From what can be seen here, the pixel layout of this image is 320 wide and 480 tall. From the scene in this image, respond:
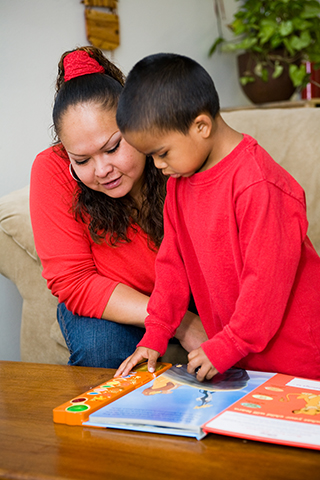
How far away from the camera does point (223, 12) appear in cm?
279

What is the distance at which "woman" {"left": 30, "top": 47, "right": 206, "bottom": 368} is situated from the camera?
1.12 meters

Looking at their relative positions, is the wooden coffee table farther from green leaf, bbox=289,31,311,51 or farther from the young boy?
green leaf, bbox=289,31,311,51

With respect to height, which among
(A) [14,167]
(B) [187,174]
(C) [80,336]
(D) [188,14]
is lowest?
(C) [80,336]

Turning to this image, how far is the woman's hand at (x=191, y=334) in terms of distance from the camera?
116cm

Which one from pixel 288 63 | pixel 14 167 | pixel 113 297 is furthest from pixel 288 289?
pixel 288 63

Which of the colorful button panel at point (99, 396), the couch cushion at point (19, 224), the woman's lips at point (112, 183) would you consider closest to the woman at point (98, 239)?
the woman's lips at point (112, 183)

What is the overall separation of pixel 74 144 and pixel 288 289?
1.65 feet

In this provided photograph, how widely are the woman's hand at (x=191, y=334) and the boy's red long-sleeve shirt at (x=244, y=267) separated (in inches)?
3.9

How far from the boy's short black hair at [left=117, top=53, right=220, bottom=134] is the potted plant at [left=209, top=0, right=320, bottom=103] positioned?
173 cm

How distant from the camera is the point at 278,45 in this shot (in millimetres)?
2412

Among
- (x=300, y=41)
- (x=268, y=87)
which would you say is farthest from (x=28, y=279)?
(x=300, y=41)

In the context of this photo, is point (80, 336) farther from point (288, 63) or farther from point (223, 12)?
point (223, 12)

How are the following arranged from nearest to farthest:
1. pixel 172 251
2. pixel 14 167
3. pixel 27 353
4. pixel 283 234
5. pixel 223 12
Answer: pixel 283 234 < pixel 172 251 < pixel 27 353 < pixel 14 167 < pixel 223 12

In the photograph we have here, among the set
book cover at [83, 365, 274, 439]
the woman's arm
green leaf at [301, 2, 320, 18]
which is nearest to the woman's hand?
the woman's arm
